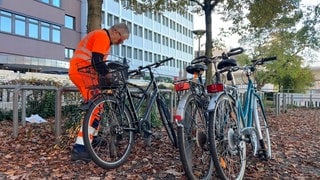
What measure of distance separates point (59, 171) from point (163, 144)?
1844 millimetres

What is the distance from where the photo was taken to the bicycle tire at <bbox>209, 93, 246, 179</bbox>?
3.30m

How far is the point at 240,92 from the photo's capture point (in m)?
4.21

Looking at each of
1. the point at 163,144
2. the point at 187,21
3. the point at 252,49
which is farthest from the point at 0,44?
the point at 187,21

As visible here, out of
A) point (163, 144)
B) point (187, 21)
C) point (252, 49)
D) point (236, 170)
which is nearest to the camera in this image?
point (236, 170)

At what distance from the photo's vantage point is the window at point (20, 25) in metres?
30.5

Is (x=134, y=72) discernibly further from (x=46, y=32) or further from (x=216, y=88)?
(x=46, y=32)

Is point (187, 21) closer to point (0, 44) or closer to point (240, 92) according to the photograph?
point (0, 44)

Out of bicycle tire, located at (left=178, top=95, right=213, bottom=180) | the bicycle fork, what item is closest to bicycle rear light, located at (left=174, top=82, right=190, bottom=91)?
bicycle tire, located at (left=178, top=95, right=213, bottom=180)

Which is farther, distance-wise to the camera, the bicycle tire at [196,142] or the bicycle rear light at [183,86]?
the bicycle rear light at [183,86]

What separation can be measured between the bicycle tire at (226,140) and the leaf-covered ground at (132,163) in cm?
34

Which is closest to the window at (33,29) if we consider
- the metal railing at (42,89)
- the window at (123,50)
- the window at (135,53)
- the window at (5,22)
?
the window at (5,22)

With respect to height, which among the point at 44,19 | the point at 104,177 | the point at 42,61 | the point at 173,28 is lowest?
the point at 104,177

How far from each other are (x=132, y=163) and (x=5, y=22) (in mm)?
28450

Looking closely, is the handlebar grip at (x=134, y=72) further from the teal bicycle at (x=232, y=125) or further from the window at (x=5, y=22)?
the window at (x=5, y=22)
